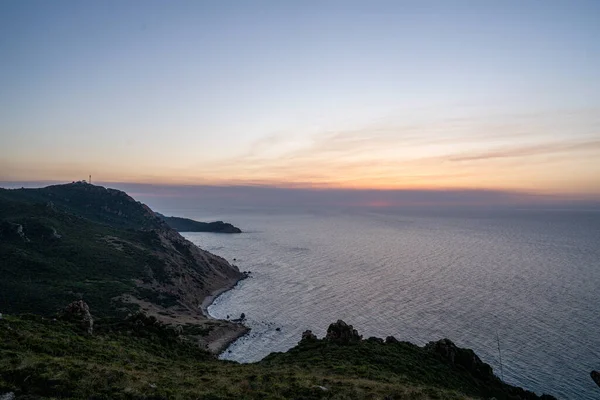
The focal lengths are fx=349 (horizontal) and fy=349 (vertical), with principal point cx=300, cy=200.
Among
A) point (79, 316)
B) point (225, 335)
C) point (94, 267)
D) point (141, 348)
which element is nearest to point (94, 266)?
point (94, 267)

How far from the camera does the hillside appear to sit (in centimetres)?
7219

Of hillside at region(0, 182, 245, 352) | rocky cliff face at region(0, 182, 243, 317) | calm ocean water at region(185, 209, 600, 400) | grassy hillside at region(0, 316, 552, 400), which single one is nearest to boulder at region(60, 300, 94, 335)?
grassy hillside at region(0, 316, 552, 400)

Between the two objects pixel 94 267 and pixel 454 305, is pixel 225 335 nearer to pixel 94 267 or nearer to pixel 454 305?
pixel 94 267

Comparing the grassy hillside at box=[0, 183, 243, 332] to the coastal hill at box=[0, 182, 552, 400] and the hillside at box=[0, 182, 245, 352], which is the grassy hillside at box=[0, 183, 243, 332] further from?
the coastal hill at box=[0, 182, 552, 400]

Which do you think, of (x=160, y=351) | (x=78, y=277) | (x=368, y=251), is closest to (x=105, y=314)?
(x=78, y=277)

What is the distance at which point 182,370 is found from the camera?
29391mm

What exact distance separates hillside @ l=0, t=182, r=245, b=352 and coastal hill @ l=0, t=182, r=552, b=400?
1.32 feet

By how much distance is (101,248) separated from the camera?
107 metres

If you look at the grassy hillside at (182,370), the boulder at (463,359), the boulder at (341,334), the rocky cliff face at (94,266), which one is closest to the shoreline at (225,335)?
the rocky cliff face at (94,266)

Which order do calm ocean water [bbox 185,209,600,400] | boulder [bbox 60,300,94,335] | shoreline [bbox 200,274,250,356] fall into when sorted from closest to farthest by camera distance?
boulder [bbox 60,300,94,335]
calm ocean water [bbox 185,209,600,400]
shoreline [bbox 200,274,250,356]

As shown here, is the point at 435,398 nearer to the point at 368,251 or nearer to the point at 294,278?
the point at 294,278

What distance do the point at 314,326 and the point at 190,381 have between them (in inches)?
2293

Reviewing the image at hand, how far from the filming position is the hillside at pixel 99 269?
2842 inches

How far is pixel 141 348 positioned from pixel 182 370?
9.06 meters
